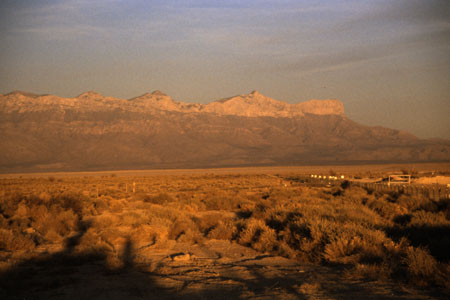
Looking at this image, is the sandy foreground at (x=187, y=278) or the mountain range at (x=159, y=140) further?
the mountain range at (x=159, y=140)

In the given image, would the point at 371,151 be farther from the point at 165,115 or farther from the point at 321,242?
the point at 321,242

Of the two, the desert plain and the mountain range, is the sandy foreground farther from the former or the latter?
the mountain range

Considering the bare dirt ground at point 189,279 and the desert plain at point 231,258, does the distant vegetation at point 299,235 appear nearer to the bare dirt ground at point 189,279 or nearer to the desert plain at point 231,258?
the desert plain at point 231,258

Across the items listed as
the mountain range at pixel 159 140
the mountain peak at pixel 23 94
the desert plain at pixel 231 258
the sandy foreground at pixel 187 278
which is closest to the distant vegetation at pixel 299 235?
the desert plain at pixel 231 258

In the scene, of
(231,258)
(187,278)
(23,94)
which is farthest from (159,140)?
(187,278)

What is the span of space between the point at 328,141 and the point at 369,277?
6731 inches

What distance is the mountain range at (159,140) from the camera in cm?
13462

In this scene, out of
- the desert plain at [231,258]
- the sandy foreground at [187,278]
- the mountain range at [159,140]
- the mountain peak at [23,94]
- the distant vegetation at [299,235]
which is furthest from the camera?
the mountain peak at [23,94]

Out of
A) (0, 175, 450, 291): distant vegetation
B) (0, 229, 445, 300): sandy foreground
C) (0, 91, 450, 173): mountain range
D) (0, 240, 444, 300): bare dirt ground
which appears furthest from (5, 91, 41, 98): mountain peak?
(0, 240, 444, 300): bare dirt ground

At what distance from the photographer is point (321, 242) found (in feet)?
42.0

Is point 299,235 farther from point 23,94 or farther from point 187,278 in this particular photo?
point 23,94

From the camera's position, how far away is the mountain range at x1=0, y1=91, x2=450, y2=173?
5300 inches

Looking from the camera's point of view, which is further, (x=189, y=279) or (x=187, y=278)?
(x=187, y=278)

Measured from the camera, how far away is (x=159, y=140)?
15475 centimetres
